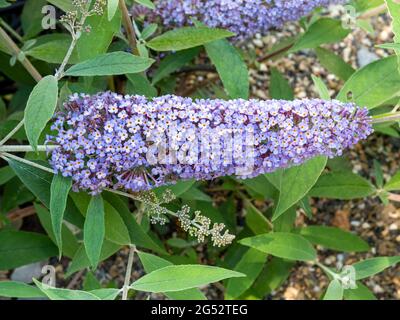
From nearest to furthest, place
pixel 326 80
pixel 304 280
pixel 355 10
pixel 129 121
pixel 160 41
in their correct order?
pixel 129 121 → pixel 160 41 → pixel 355 10 → pixel 304 280 → pixel 326 80

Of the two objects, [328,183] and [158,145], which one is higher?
[158,145]

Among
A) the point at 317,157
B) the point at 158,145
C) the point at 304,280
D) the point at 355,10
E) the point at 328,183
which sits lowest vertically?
the point at 304,280

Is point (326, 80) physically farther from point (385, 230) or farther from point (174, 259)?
point (174, 259)

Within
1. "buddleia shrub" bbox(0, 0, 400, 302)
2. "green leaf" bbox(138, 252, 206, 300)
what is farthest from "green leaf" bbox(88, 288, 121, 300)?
"green leaf" bbox(138, 252, 206, 300)

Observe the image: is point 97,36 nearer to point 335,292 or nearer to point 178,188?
point 178,188

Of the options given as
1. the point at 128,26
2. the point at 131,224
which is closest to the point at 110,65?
the point at 128,26

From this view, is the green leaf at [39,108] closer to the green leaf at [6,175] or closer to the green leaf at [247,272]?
the green leaf at [6,175]

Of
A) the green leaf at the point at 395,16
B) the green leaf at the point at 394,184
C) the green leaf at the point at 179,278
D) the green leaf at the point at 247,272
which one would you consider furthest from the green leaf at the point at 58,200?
the green leaf at the point at 394,184
